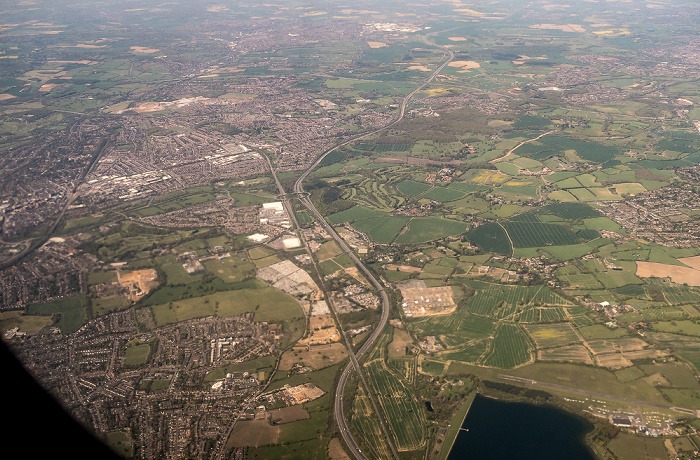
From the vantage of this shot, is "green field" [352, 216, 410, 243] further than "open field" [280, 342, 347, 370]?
Yes

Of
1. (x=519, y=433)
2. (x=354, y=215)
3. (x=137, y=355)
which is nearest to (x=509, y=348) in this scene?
(x=519, y=433)

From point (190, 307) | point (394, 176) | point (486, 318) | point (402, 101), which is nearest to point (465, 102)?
point (402, 101)

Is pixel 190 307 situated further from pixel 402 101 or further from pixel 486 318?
pixel 402 101

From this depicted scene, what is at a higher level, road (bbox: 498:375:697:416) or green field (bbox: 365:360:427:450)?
road (bbox: 498:375:697:416)

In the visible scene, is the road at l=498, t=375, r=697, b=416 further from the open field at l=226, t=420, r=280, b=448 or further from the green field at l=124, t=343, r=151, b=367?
the green field at l=124, t=343, r=151, b=367

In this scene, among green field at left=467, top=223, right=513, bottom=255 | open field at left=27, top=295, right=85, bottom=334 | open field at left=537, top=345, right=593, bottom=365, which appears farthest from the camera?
green field at left=467, top=223, right=513, bottom=255

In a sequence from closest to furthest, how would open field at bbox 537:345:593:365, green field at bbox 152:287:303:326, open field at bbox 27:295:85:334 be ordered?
open field at bbox 537:345:593:365
open field at bbox 27:295:85:334
green field at bbox 152:287:303:326

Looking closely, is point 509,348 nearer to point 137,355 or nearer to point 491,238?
point 491,238

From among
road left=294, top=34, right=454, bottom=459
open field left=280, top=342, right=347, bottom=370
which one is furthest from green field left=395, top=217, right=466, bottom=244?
open field left=280, top=342, right=347, bottom=370
